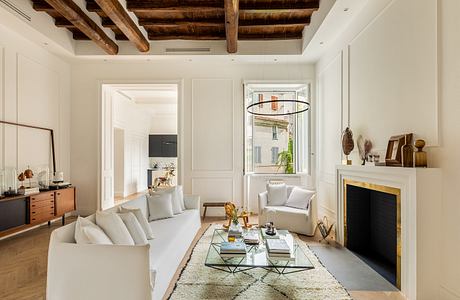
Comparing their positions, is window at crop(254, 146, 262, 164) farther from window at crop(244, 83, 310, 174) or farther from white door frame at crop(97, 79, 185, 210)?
white door frame at crop(97, 79, 185, 210)

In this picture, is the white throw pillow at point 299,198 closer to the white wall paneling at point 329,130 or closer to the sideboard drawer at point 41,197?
the white wall paneling at point 329,130

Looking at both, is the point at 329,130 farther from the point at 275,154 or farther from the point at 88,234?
the point at 88,234

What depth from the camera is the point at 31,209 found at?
4457 mm

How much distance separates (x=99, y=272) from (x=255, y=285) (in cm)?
148

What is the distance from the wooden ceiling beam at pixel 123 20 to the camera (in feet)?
12.7

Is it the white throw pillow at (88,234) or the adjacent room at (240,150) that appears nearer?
the white throw pillow at (88,234)

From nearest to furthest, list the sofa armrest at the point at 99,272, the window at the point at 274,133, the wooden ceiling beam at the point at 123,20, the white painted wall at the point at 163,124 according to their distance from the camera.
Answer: the sofa armrest at the point at 99,272 < the wooden ceiling beam at the point at 123,20 < the window at the point at 274,133 < the white painted wall at the point at 163,124

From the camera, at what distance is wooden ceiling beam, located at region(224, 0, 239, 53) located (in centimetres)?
373

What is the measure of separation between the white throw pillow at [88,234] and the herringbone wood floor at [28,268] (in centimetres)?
91

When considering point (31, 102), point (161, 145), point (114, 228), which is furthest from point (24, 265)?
point (161, 145)

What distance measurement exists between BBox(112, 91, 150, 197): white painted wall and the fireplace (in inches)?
263

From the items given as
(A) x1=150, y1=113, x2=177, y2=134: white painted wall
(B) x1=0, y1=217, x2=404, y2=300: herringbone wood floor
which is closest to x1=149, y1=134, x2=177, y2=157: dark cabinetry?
(A) x1=150, y1=113, x2=177, y2=134: white painted wall

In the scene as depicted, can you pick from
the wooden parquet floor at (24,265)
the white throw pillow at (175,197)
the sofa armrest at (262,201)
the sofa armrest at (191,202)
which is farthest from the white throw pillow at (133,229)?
the sofa armrest at (262,201)

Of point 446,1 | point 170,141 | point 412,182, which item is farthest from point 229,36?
point 170,141
